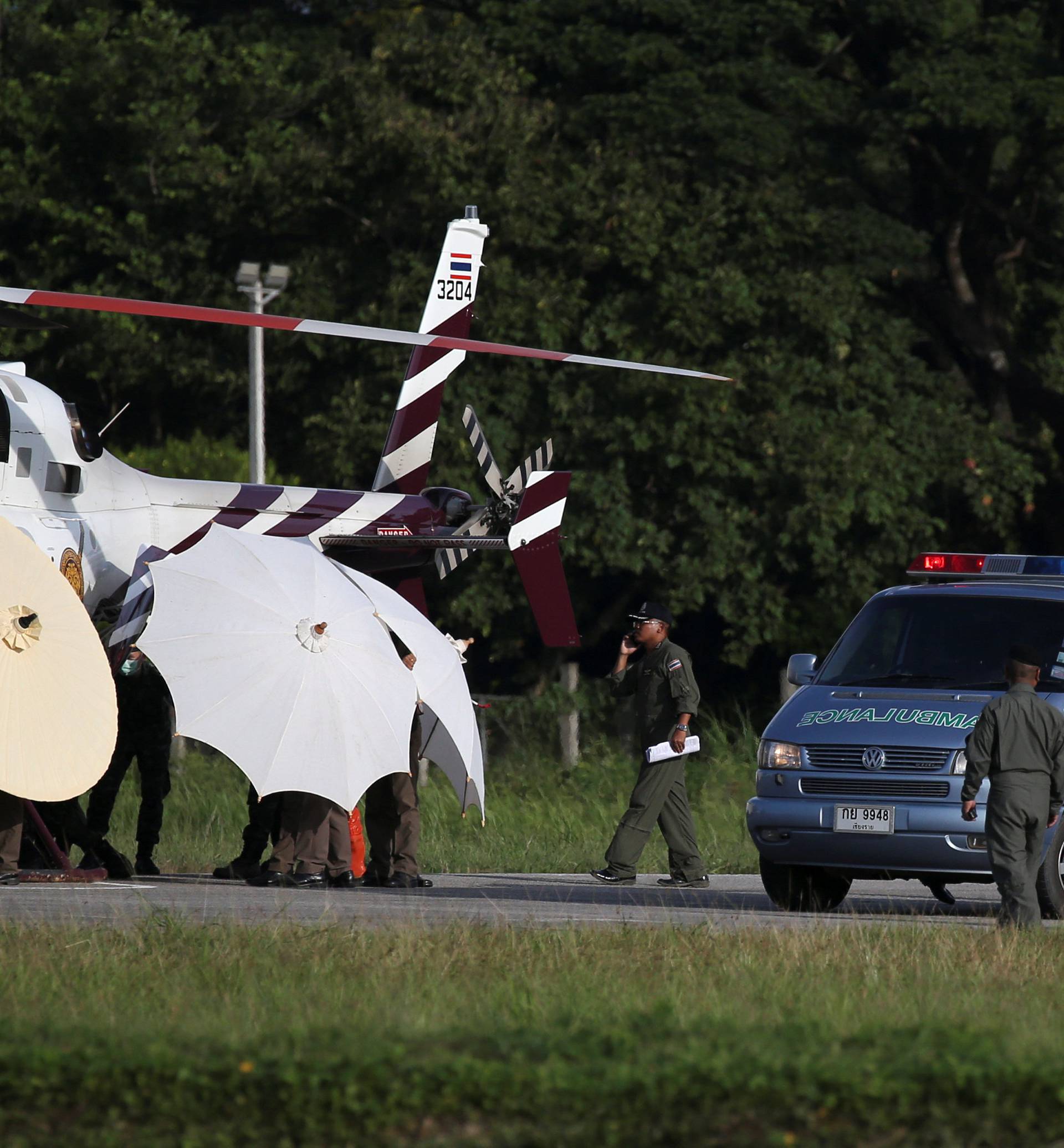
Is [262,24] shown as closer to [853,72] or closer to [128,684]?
[853,72]

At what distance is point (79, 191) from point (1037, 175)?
44.1 feet

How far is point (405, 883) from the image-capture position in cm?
1472

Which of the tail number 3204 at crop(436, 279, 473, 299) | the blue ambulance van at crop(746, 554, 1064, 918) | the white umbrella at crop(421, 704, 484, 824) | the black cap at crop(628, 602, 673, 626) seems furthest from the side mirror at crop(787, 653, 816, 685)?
the tail number 3204 at crop(436, 279, 473, 299)

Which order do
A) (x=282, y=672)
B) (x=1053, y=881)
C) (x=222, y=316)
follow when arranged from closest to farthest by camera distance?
(x=1053, y=881)
(x=222, y=316)
(x=282, y=672)

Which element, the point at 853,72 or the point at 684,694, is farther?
the point at 853,72

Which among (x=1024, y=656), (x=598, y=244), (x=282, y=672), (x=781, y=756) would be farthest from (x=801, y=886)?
(x=598, y=244)

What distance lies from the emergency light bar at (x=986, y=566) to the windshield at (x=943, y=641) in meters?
0.31

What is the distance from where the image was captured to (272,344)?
2838 cm

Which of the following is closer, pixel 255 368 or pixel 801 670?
pixel 801 670

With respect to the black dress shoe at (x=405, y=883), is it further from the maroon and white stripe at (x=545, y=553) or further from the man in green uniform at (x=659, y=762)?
the maroon and white stripe at (x=545, y=553)

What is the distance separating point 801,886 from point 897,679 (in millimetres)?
1478

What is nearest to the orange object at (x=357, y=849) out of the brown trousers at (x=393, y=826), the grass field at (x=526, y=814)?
the brown trousers at (x=393, y=826)

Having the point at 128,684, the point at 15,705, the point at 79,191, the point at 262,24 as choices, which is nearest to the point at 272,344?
the point at 79,191

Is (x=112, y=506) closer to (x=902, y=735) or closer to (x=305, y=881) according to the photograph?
(x=305, y=881)
